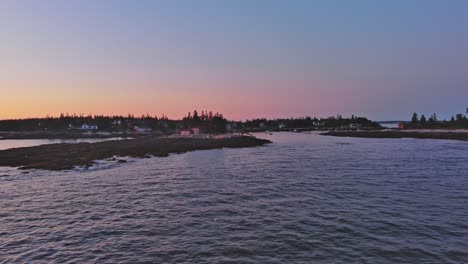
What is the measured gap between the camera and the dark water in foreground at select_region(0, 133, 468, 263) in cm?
1608

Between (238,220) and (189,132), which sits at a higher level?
(189,132)

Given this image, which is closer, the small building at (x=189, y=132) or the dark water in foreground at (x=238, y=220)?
the dark water in foreground at (x=238, y=220)

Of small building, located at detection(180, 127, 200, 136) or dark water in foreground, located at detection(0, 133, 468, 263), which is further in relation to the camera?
small building, located at detection(180, 127, 200, 136)

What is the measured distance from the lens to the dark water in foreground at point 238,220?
16078 millimetres

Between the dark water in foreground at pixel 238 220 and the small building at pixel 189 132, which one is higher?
the small building at pixel 189 132

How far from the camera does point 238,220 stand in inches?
860

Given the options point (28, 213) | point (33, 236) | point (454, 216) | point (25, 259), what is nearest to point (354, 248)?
point (454, 216)

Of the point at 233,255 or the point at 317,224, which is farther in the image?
the point at 317,224

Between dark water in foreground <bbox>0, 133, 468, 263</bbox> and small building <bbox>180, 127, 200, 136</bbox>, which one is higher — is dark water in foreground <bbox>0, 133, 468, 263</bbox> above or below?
below

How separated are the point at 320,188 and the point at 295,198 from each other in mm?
5585

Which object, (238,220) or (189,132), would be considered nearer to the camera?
(238,220)

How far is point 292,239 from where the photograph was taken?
1789 centimetres

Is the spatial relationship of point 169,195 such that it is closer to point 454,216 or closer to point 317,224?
point 317,224

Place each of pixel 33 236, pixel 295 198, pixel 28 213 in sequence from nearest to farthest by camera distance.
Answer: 1. pixel 33 236
2. pixel 28 213
3. pixel 295 198
